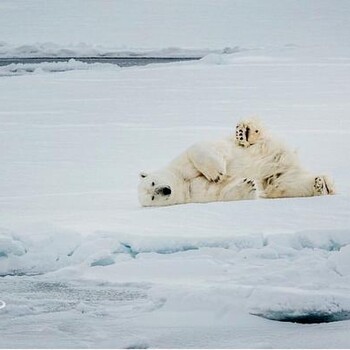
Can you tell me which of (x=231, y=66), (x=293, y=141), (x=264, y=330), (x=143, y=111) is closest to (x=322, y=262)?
(x=264, y=330)

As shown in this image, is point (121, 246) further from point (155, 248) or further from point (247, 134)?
point (247, 134)

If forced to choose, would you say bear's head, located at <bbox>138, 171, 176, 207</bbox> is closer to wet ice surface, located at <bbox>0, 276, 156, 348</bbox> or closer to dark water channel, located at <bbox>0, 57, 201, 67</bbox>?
wet ice surface, located at <bbox>0, 276, 156, 348</bbox>

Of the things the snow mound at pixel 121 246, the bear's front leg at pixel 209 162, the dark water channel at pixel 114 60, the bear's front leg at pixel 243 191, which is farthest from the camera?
the dark water channel at pixel 114 60

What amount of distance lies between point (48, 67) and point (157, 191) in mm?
3460

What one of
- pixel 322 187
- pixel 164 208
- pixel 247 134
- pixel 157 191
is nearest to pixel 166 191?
pixel 157 191

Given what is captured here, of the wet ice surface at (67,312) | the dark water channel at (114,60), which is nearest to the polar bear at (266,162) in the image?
the wet ice surface at (67,312)

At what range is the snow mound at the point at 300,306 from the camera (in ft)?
12.6

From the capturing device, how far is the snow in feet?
12.6

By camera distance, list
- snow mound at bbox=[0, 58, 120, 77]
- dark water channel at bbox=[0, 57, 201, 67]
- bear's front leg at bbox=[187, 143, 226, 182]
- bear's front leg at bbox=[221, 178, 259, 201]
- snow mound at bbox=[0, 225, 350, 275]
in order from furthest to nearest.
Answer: snow mound at bbox=[0, 58, 120, 77], dark water channel at bbox=[0, 57, 201, 67], bear's front leg at bbox=[187, 143, 226, 182], bear's front leg at bbox=[221, 178, 259, 201], snow mound at bbox=[0, 225, 350, 275]

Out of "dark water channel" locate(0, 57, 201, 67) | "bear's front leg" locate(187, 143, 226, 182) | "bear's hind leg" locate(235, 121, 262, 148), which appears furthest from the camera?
"dark water channel" locate(0, 57, 201, 67)

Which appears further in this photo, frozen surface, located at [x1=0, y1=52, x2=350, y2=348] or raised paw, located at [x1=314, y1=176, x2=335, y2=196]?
raised paw, located at [x1=314, y1=176, x2=335, y2=196]

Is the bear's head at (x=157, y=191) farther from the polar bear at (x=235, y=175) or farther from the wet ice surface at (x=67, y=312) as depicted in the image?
the wet ice surface at (x=67, y=312)

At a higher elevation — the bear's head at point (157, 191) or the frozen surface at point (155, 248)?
the bear's head at point (157, 191)

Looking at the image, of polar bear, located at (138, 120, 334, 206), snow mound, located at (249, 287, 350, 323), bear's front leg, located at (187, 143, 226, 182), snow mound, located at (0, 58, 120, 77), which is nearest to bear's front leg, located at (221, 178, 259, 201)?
polar bear, located at (138, 120, 334, 206)
